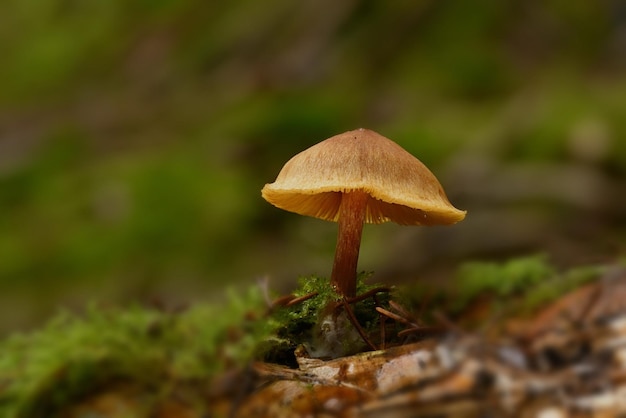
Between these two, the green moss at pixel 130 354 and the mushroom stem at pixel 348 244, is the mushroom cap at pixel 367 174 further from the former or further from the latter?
the green moss at pixel 130 354

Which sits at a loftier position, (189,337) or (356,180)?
(356,180)

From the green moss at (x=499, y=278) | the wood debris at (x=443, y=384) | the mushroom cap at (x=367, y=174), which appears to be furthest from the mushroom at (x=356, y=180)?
the green moss at (x=499, y=278)

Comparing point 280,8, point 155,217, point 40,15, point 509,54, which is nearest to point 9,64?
point 40,15

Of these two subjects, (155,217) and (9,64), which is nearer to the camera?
(155,217)

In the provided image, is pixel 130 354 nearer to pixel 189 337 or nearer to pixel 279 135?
pixel 189 337

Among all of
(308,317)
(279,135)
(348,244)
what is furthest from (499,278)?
(279,135)

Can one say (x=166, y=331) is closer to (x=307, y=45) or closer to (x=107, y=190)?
(x=107, y=190)
